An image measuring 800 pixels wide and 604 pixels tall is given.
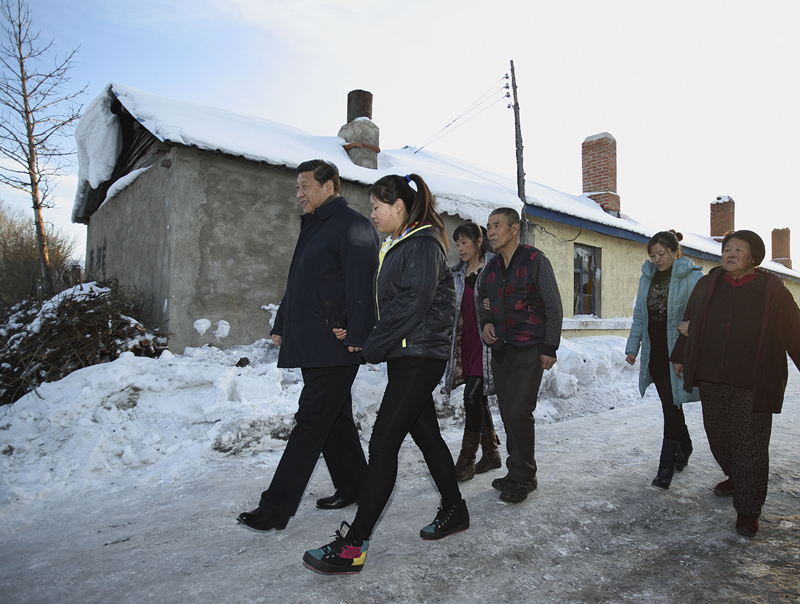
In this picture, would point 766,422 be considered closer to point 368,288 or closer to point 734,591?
point 734,591

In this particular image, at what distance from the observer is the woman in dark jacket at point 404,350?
2.25 m

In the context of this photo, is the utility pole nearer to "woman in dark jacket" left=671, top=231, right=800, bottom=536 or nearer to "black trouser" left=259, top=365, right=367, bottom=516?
"woman in dark jacket" left=671, top=231, right=800, bottom=536

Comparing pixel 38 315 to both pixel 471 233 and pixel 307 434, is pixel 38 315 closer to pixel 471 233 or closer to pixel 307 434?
pixel 307 434

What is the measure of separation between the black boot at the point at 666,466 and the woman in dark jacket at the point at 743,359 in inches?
10.7

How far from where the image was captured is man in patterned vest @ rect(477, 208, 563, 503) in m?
3.20

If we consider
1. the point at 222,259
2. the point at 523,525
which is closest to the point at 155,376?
the point at 222,259

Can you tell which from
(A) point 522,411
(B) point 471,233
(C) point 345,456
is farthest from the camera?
(B) point 471,233

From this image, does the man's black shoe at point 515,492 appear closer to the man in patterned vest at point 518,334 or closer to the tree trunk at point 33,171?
the man in patterned vest at point 518,334

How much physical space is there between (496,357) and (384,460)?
145cm

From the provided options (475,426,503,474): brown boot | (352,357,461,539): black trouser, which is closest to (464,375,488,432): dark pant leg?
(475,426,503,474): brown boot

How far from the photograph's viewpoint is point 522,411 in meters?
3.20

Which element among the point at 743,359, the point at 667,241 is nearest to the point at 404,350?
the point at 743,359

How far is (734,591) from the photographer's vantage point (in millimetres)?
2062

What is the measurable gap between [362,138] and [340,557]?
8068mm
